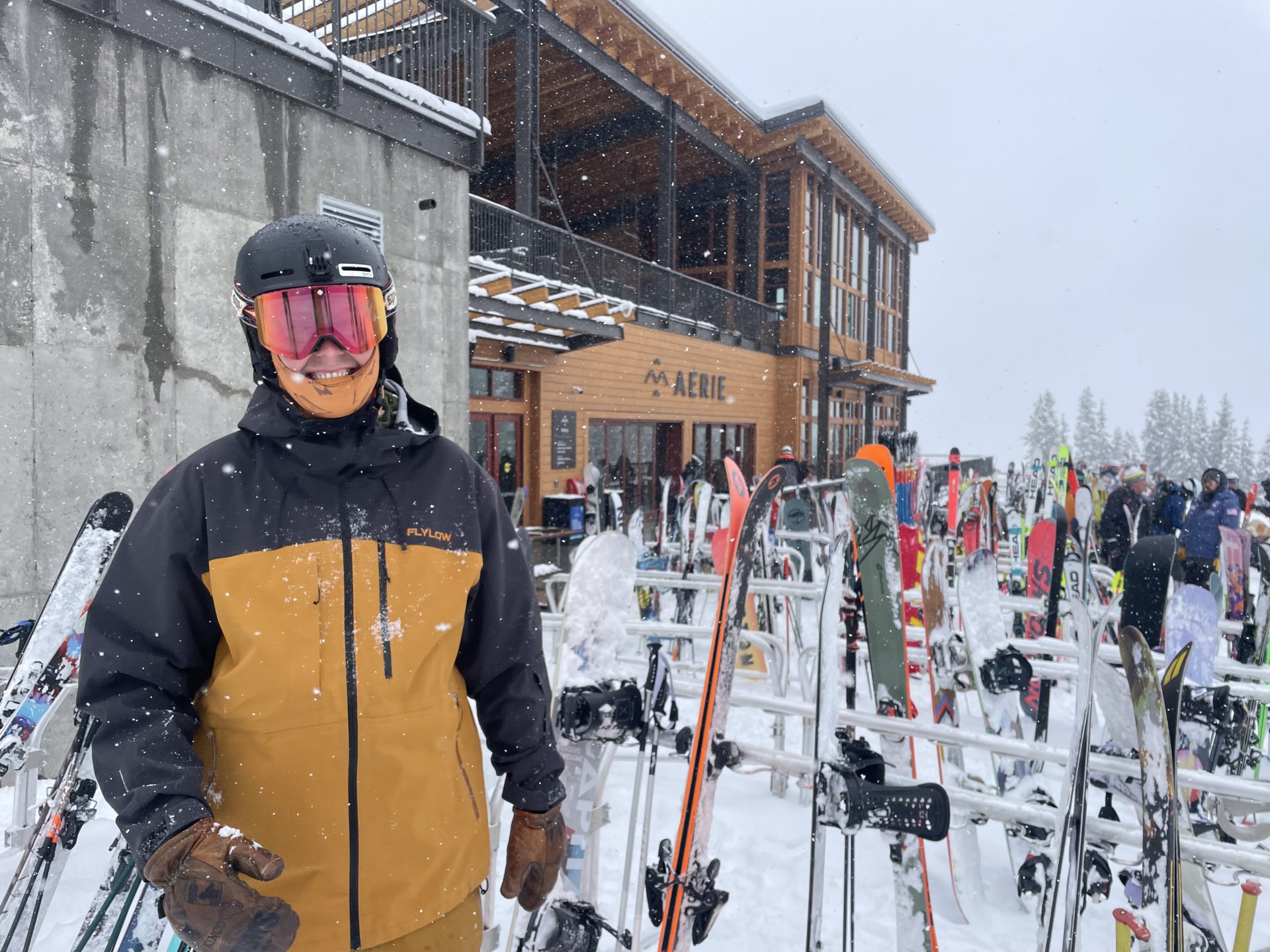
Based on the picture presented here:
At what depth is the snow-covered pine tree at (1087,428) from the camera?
54.2m

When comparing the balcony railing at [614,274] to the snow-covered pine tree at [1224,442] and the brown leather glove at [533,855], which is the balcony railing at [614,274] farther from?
→ the snow-covered pine tree at [1224,442]

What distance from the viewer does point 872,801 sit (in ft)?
5.90

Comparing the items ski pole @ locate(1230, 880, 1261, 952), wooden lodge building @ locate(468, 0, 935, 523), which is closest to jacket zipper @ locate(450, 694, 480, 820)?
ski pole @ locate(1230, 880, 1261, 952)

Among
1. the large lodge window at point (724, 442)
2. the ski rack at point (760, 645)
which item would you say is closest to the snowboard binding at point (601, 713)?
the ski rack at point (760, 645)

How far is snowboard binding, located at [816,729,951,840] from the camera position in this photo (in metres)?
1.74

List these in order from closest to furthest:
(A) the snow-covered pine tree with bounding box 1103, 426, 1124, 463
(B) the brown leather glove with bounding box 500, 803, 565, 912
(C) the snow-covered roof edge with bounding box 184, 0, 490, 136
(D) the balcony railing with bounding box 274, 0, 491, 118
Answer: (B) the brown leather glove with bounding box 500, 803, 565, 912 < (C) the snow-covered roof edge with bounding box 184, 0, 490, 136 < (D) the balcony railing with bounding box 274, 0, 491, 118 < (A) the snow-covered pine tree with bounding box 1103, 426, 1124, 463

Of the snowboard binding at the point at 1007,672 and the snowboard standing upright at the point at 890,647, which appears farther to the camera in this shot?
the snowboard binding at the point at 1007,672

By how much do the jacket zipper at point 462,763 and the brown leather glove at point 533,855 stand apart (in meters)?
0.16

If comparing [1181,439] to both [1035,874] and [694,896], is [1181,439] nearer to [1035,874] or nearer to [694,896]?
[1035,874]

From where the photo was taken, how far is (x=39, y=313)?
3.56m

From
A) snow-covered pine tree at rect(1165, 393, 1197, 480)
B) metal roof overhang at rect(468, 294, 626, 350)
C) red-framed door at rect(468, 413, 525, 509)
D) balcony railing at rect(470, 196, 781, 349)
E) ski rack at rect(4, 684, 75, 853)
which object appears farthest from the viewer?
snow-covered pine tree at rect(1165, 393, 1197, 480)

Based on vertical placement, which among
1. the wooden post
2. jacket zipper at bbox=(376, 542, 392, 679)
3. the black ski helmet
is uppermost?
the wooden post

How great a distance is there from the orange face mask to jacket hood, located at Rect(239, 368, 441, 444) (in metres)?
0.02

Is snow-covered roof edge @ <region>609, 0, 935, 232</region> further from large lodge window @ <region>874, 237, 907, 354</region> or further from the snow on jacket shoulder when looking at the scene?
the snow on jacket shoulder
